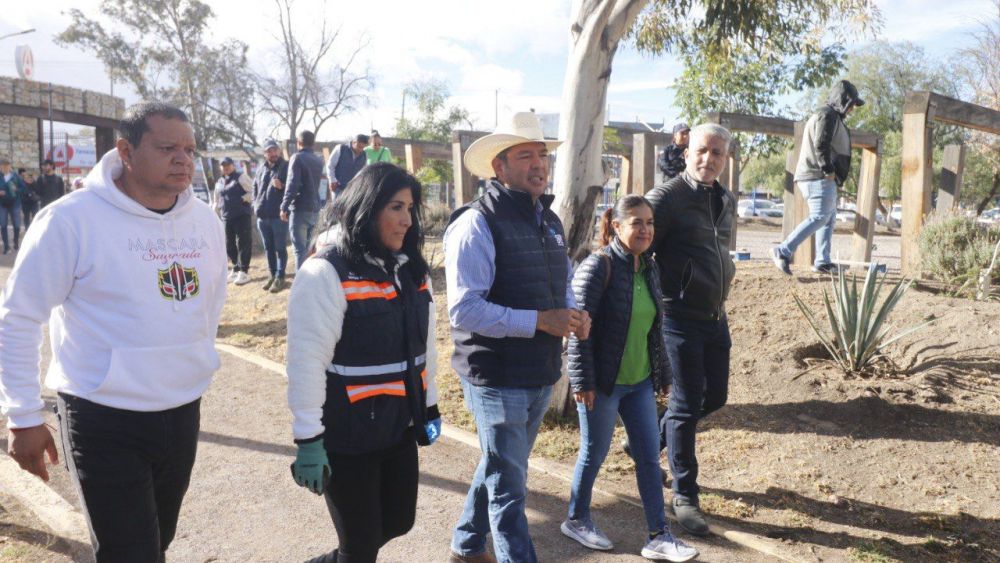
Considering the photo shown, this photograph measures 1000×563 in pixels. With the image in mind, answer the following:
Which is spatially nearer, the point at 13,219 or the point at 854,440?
the point at 854,440

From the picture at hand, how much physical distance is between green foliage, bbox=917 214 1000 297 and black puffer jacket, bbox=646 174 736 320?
158 inches

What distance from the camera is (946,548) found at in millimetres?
3809

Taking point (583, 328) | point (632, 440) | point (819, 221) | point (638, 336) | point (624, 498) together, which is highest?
point (819, 221)

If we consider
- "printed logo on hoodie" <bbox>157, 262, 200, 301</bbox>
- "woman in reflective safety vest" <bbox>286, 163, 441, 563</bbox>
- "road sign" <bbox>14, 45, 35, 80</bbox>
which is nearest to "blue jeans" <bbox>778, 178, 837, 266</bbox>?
"woman in reflective safety vest" <bbox>286, 163, 441, 563</bbox>

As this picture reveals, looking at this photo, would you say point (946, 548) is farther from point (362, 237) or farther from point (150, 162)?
point (150, 162)

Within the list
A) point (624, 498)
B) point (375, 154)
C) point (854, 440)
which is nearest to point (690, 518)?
point (624, 498)

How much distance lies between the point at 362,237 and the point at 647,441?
1.79 metres

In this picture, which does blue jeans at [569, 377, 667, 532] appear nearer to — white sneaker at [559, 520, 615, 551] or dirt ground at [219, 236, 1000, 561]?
white sneaker at [559, 520, 615, 551]

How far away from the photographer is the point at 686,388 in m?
4.02

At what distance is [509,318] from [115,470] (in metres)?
1.40

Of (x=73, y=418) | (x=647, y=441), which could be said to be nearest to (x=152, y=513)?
(x=73, y=418)

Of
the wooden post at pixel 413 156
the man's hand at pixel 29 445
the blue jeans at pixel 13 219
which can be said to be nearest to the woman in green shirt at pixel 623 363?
the man's hand at pixel 29 445

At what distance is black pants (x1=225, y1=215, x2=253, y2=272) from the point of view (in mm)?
11305

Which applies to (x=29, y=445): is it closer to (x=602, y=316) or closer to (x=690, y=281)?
(x=602, y=316)
